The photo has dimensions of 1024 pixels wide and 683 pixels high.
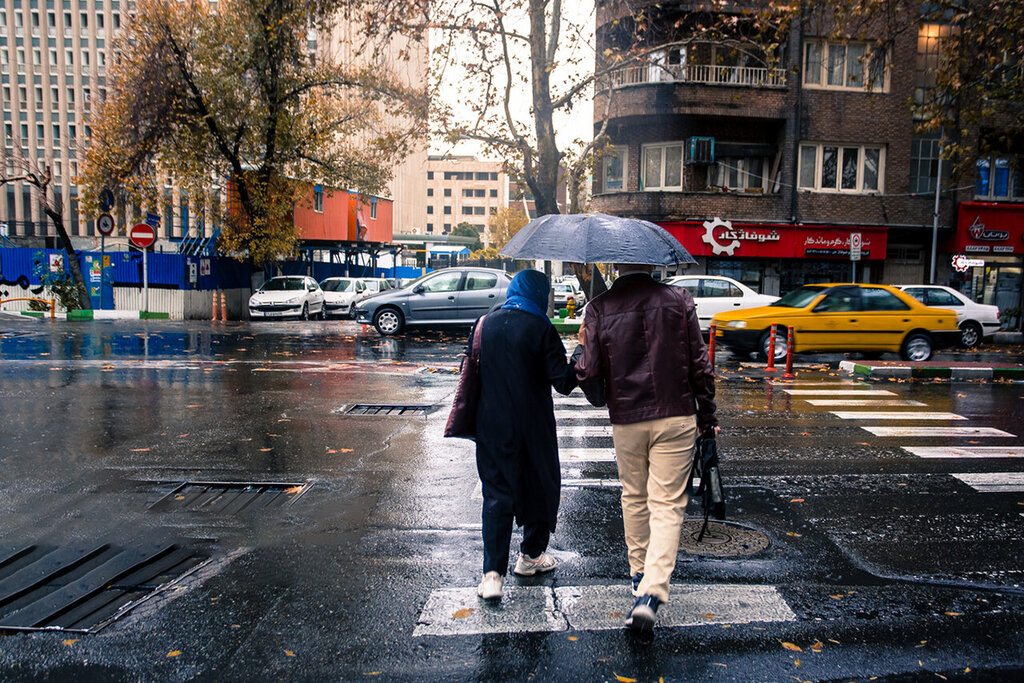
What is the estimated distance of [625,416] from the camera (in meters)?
3.96

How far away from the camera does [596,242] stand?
4.12 metres

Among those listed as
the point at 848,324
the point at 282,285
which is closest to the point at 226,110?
the point at 282,285

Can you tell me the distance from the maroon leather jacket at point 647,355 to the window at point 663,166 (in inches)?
954

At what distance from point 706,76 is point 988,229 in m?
10.9

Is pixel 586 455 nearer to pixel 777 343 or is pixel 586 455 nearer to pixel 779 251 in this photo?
pixel 777 343

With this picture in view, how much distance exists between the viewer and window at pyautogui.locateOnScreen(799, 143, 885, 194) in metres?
27.2

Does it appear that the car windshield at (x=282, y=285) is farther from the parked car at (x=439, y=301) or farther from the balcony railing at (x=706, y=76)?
the balcony railing at (x=706, y=76)

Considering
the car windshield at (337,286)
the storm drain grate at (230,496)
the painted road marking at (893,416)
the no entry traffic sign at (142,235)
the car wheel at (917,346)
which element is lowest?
the storm drain grate at (230,496)

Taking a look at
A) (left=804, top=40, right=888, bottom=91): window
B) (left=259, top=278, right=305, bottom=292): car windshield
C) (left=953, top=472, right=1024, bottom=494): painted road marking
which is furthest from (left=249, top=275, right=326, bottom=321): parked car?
(left=953, top=472, right=1024, bottom=494): painted road marking

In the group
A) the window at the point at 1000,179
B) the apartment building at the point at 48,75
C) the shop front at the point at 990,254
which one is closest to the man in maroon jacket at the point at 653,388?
the shop front at the point at 990,254

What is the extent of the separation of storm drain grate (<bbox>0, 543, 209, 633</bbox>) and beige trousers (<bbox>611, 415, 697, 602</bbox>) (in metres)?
2.67

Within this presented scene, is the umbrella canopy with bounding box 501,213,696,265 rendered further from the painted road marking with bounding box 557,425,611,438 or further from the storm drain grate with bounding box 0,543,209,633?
the painted road marking with bounding box 557,425,611,438

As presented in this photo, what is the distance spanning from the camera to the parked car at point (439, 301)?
2016cm

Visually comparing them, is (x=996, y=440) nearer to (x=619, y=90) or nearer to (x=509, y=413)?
(x=509, y=413)
